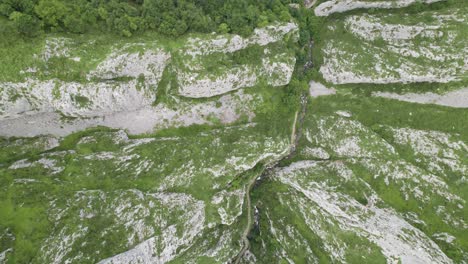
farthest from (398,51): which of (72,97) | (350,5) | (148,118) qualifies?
(72,97)

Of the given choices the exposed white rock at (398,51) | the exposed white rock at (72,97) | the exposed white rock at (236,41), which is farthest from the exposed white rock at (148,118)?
the exposed white rock at (398,51)

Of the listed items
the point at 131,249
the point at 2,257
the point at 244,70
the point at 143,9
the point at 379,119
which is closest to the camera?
the point at 2,257

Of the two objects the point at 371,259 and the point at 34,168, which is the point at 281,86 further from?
the point at 34,168

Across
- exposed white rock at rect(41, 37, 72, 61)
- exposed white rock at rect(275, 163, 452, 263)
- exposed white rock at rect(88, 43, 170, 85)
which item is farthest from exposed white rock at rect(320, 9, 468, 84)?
exposed white rock at rect(41, 37, 72, 61)

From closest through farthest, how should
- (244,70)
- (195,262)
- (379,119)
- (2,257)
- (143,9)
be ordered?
(2,257)
(143,9)
(195,262)
(244,70)
(379,119)

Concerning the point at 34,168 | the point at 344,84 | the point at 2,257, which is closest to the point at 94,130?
the point at 34,168

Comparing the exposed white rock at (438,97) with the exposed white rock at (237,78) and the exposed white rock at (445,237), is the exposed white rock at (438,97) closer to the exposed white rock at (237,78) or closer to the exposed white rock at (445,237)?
the exposed white rock at (237,78)

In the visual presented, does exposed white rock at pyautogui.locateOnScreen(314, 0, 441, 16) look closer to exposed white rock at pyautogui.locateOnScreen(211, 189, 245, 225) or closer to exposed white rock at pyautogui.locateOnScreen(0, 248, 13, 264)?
exposed white rock at pyautogui.locateOnScreen(211, 189, 245, 225)
